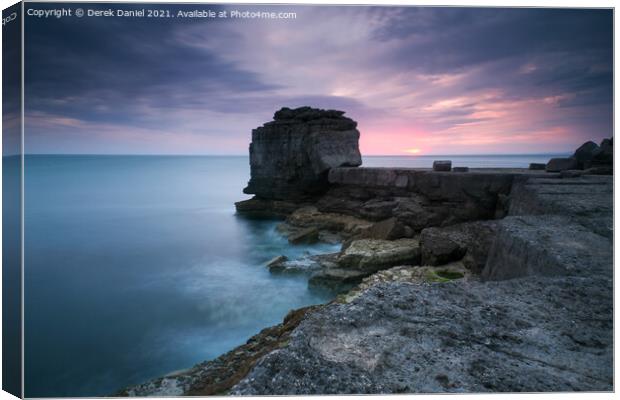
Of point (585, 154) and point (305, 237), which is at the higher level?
point (585, 154)

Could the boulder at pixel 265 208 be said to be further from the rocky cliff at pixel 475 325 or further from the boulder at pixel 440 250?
the rocky cliff at pixel 475 325

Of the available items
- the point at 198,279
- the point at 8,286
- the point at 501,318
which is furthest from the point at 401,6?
the point at 198,279

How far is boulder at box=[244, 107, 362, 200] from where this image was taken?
17.3m

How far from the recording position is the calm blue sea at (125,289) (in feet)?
19.4

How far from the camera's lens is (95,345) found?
6926mm

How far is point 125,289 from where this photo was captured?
918 cm

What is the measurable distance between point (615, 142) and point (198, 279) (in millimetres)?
9224

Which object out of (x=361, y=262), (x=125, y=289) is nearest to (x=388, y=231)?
(x=361, y=262)

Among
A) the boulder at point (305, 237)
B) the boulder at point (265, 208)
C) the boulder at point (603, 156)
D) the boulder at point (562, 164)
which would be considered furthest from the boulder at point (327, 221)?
the boulder at point (603, 156)

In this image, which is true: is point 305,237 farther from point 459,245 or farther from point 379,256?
point 459,245

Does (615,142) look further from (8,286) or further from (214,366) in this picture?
(8,286)

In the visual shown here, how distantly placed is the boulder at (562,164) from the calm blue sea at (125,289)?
145cm

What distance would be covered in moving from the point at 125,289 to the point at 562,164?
11114 mm

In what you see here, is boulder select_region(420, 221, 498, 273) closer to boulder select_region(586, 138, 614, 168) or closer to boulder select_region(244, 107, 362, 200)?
boulder select_region(586, 138, 614, 168)
